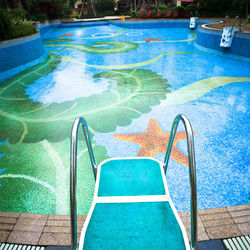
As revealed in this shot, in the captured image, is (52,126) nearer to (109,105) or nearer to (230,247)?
(109,105)

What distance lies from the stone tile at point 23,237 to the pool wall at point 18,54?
6.85 m

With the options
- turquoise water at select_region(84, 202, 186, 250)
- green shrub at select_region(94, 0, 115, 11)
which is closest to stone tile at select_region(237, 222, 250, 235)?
turquoise water at select_region(84, 202, 186, 250)

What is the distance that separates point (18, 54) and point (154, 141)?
7424 mm

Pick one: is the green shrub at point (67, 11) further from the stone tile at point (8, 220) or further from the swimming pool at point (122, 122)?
the stone tile at point (8, 220)

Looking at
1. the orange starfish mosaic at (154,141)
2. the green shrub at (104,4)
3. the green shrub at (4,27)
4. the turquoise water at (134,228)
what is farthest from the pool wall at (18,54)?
the green shrub at (104,4)

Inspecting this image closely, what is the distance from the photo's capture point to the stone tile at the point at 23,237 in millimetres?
1942

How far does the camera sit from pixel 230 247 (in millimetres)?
1839

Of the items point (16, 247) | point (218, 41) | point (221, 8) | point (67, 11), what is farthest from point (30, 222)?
point (67, 11)

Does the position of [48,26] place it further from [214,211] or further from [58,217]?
[214,211]

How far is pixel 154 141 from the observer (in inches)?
140

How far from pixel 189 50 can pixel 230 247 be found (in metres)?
9.99

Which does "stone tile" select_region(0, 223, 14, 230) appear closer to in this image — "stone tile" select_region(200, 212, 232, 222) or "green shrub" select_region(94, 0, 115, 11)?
"stone tile" select_region(200, 212, 232, 222)

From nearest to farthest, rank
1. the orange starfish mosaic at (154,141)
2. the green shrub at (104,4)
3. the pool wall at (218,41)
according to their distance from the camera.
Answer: the orange starfish mosaic at (154,141), the pool wall at (218,41), the green shrub at (104,4)

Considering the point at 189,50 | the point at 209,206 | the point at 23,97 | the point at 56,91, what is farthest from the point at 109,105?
the point at 189,50
